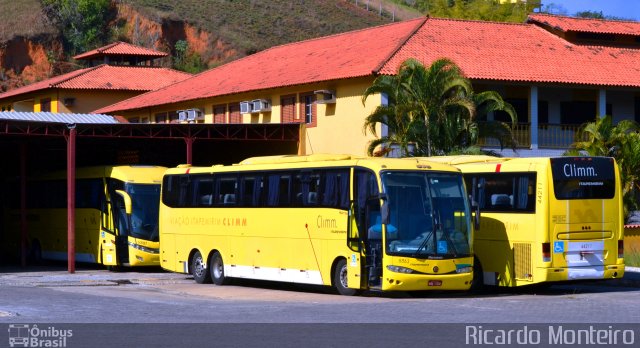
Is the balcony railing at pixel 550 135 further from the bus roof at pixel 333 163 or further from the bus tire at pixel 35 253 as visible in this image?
the bus tire at pixel 35 253

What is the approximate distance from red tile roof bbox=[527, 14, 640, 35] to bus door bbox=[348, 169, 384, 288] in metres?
24.5

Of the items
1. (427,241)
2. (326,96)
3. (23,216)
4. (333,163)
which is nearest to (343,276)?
(427,241)

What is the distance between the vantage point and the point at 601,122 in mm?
35594

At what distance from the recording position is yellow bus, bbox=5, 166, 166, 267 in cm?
3344

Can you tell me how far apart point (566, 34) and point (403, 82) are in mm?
14561

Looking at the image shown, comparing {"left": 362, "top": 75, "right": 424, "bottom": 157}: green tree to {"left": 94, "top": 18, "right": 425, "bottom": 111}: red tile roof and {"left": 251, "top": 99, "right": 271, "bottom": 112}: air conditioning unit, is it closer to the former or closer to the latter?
{"left": 94, "top": 18, "right": 425, "bottom": 111}: red tile roof

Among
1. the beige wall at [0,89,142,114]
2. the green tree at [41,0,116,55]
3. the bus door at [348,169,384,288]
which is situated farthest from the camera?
the green tree at [41,0,116,55]

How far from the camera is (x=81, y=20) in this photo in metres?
92.8

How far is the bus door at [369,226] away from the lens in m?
22.6

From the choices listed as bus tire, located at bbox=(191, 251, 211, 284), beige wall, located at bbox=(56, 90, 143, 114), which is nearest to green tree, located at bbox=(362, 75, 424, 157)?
bus tire, located at bbox=(191, 251, 211, 284)

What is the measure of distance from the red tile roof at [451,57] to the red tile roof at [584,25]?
0.51 meters

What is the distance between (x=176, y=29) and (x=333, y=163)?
70.8m

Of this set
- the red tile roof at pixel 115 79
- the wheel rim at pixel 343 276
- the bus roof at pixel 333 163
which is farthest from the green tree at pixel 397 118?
the red tile roof at pixel 115 79
